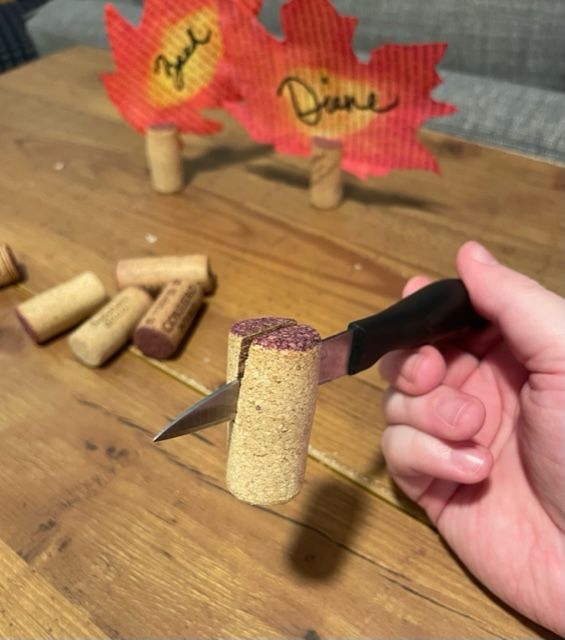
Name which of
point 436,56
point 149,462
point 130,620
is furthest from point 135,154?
point 130,620

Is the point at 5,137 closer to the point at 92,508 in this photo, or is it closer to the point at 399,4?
the point at 92,508

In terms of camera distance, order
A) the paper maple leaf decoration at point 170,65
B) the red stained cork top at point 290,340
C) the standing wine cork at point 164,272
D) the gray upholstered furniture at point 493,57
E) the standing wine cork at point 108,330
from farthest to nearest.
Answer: the gray upholstered furniture at point 493,57 → the paper maple leaf decoration at point 170,65 → the standing wine cork at point 164,272 → the standing wine cork at point 108,330 → the red stained cork top at point 290,340

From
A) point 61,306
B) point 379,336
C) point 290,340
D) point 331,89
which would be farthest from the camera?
point 331,89

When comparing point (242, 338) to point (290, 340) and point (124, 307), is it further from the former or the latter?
point (124, 307)

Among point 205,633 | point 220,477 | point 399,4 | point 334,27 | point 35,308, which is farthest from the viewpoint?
point 399,4

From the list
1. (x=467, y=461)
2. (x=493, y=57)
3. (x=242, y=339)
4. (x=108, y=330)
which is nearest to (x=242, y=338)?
(x=242, y=339)

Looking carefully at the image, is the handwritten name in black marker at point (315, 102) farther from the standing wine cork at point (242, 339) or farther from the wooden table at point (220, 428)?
the standing wine cork at point (242, 339)

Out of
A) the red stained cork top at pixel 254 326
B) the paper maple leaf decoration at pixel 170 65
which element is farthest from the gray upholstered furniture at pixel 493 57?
the red stained cork top at pixel 254 326
